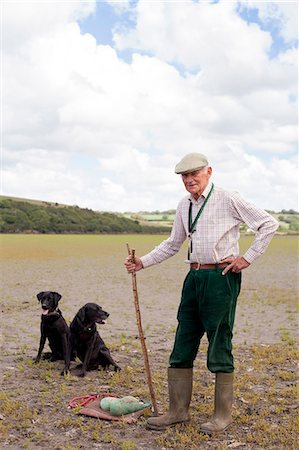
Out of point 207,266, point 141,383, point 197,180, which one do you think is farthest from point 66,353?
point 197,180

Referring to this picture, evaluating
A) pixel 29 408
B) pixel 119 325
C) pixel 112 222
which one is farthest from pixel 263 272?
pixel 112 222

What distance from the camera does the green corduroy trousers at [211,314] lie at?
5539 mm

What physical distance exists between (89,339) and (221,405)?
2530 mm

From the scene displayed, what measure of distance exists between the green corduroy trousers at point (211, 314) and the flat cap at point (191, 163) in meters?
1.03

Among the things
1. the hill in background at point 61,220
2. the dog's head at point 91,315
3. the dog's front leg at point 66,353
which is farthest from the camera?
the hill in background at point 61,220

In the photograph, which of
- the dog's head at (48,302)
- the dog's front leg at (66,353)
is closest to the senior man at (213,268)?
the dog's front leg at (66,353)

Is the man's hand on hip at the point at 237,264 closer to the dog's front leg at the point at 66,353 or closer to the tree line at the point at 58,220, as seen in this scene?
the dog's front leg at the point at 66,353

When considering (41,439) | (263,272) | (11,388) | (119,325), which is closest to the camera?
(41,439)

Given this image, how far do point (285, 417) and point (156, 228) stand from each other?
9660cm

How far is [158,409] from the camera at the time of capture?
6492mm

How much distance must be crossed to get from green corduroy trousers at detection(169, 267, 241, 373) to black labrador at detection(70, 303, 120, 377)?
2.00 m

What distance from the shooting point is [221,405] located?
5789mm

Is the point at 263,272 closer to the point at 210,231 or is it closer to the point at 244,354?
the point at 244,354

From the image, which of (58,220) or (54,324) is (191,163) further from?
(58,220)
